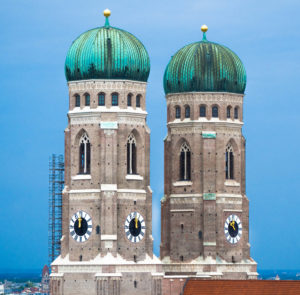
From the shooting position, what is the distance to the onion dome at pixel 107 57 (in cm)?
11838

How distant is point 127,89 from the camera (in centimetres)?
11888

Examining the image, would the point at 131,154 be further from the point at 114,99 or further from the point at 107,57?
the point at 107,57

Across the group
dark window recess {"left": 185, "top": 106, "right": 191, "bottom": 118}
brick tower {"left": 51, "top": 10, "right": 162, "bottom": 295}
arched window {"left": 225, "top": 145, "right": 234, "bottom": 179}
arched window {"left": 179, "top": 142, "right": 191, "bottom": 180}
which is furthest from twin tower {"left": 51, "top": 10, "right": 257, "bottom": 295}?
arched window {"left": 225, "top": 145, "right": 234, "bottom": 179}

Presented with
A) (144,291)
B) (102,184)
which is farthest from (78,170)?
(144,291)

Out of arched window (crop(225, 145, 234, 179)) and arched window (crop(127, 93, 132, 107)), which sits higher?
arched window (crop(127, 93, 132, 107))

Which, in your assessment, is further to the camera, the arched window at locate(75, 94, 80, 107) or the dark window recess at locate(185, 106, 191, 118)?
the dark window recess at locate(185, 106, 191, 118)

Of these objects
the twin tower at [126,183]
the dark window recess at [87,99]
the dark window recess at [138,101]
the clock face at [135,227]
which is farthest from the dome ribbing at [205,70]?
the clock face at [135,227]

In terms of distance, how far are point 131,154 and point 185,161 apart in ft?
30.8

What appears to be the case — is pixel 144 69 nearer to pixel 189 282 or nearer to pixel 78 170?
pixel 78 170

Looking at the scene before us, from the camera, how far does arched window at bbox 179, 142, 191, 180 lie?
418 ft

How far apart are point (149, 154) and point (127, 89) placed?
18.0 ft

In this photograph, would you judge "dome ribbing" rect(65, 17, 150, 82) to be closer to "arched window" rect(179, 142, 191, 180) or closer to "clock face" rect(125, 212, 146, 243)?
"arched window" rect(179, 142, 191, 180)

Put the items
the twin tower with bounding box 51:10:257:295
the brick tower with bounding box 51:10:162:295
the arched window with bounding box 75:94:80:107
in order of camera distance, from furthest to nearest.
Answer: the arched window with bounding box 75:94:80:107 < the twin tower with bounding box 51:10:257:295 < the brick tower with bounding box 51:10:162:295

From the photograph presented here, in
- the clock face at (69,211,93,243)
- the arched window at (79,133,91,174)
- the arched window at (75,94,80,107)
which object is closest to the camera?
the clock face at (69,211,93,243)
